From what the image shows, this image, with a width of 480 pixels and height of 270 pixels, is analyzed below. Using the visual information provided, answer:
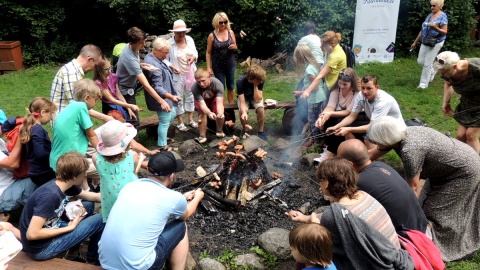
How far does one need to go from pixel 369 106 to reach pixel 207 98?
96.7 inches

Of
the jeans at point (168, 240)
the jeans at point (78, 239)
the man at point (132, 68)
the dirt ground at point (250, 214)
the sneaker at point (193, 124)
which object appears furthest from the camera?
the sneaker at point (193, 124)

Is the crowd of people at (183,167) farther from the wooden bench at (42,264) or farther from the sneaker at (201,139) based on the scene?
the sneaker at (201,139)

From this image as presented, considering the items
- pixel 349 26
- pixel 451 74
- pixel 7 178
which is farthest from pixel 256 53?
pixel 7 178

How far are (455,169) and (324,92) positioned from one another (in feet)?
8.95

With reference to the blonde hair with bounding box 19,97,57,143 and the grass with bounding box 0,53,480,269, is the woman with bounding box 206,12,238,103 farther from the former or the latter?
the blonde hair with bounding box 19,97,57,143

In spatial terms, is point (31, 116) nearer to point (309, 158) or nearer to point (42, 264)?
point (42, 264)

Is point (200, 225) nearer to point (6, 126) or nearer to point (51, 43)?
point (6, 126)

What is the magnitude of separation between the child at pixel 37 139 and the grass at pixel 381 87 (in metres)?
2.30

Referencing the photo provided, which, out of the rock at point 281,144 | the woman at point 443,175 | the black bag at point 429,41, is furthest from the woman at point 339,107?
the black bag at point 429,41

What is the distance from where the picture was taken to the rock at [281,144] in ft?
21.3

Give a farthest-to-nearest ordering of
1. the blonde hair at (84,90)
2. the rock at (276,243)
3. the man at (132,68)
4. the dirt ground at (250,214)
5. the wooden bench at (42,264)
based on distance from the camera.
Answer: the man at (132,68) < the blonde hair at (84,90) < the dirt ground at (250,214) < the rock at (276,243) < the wooden bench at (42,264)

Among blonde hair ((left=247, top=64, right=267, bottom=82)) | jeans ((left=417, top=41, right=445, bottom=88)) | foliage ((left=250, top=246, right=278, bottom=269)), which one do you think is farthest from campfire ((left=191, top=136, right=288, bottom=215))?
jeans ((left=417, top=41, right=445, bottom=88))

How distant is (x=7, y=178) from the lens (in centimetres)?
475

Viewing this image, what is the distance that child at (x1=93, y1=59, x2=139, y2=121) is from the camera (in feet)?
18.8
